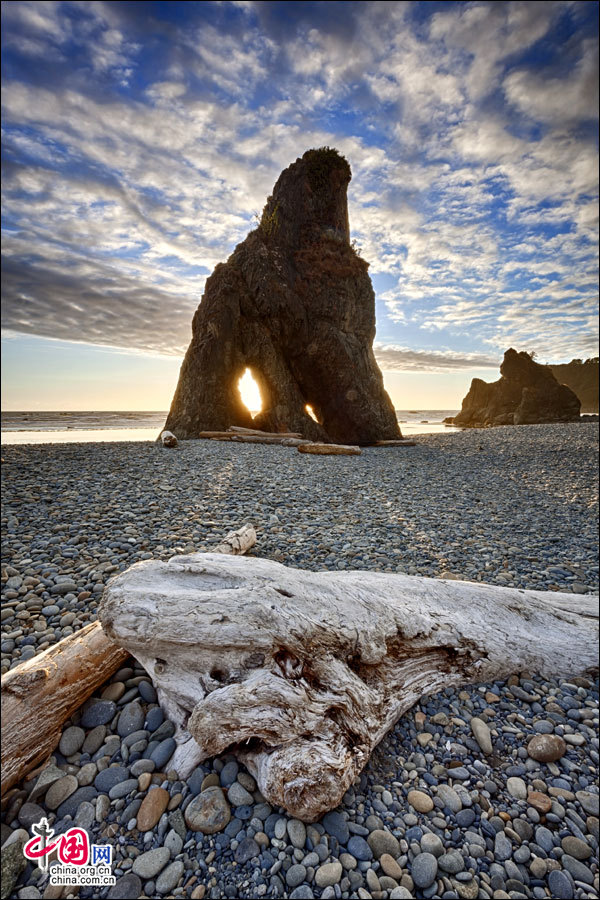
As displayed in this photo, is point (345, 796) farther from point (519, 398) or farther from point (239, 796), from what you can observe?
point (519, 398)

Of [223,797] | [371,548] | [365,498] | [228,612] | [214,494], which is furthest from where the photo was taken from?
[365,498]

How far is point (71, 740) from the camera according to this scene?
95.2 inches

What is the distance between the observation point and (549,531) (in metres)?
6.80

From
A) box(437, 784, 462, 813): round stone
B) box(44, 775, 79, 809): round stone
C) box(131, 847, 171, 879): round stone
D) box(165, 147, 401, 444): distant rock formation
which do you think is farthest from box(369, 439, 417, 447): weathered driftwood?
box(131, 847, 171, 879): round stone

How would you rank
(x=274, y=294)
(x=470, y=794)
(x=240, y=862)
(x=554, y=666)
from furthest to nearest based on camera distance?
(x=274, y=294)
(x=554, y=666)
(x=470, y=794)
(x=240, y=862)

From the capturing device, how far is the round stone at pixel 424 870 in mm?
1853

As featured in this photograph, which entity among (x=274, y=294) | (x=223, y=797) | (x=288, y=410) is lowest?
(x=223, y=797)

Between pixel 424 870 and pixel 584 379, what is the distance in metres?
112

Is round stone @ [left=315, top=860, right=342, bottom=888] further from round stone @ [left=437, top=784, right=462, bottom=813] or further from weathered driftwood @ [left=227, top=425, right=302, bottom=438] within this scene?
weathered driftwood @ [left=227, top=425, right=302, bottom=438]

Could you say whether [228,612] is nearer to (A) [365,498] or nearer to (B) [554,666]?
(B) [554,666]

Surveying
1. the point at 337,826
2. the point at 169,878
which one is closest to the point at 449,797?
the point at 337,826

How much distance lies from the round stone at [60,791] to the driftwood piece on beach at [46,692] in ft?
0.73

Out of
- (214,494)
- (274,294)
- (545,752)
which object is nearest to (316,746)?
(545,752)

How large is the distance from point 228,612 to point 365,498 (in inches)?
243
